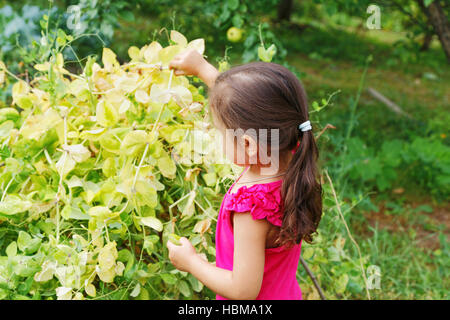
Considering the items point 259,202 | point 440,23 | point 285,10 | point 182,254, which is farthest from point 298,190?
point 285,10

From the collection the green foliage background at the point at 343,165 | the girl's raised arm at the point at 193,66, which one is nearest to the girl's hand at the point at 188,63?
the girl's raised arm at the point at 193,66

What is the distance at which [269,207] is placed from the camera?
3.57ft

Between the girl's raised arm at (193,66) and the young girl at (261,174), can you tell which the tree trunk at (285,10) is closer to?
the girl's raised arm at (193,66)

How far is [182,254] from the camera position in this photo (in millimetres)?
1198

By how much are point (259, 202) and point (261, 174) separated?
97 mm

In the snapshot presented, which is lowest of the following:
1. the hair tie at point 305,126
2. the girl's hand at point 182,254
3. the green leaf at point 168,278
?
the green leaf at point 168,278

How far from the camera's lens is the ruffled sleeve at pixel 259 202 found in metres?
1.08

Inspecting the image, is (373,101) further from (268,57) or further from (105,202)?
(105,202)

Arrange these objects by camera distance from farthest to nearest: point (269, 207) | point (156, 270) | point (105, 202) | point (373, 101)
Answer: point (373, 101), point (156, 270), point (105, 202), point (269, 207)

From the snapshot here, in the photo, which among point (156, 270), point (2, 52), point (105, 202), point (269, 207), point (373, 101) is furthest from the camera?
point (373, 101)

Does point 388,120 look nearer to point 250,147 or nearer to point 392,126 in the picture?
point 392,126
